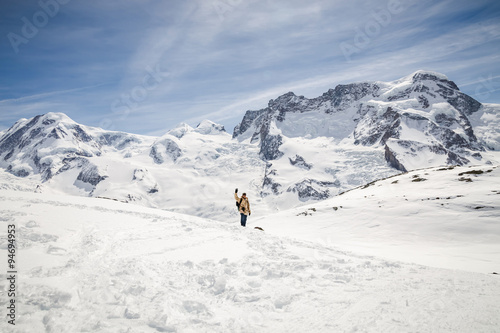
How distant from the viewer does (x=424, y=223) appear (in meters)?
17.1

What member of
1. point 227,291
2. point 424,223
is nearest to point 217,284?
point 227,291

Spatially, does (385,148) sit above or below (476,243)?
above

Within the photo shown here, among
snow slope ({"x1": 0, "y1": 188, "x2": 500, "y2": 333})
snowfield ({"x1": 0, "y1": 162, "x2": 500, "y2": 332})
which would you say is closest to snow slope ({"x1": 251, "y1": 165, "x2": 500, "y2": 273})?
snowfield ({"x1": 0, "y1": 162, "x2": 500, "y2": 332})

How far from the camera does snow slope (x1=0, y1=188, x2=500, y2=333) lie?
14.2 ft

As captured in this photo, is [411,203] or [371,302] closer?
[371,302]

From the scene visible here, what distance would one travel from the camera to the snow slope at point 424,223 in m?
12.3

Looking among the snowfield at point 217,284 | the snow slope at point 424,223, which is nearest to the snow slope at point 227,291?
the snowfield at point 217,284

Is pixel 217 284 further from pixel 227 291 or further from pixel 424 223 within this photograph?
pixel 424 223

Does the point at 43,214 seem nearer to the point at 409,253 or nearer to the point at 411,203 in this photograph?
the point at 409,253

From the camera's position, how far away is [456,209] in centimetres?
1795

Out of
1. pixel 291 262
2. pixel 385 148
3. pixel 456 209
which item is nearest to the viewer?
pixel 291 262

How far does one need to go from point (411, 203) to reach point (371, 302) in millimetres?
19251

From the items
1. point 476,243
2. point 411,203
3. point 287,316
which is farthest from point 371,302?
point 411,203

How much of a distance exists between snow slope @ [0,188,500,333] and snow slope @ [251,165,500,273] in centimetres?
544
